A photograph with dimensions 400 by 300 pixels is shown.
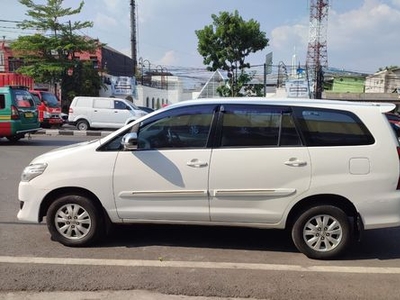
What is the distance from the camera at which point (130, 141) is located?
16.1ft

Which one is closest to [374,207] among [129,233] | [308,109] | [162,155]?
[308,109]

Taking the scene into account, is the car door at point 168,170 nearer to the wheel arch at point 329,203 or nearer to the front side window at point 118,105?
the wheel arch at point 329,203

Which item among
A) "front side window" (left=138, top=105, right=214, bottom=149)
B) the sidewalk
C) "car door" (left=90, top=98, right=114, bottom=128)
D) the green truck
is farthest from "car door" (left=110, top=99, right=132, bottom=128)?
the sidewalk

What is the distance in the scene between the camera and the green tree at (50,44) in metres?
32.3

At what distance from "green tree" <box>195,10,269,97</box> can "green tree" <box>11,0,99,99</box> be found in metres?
8.78

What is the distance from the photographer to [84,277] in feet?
14.3

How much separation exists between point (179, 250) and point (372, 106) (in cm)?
261

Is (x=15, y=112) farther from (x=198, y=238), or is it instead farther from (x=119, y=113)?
(x=198, y=238)

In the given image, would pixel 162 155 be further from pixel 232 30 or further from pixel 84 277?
pixel 232 30

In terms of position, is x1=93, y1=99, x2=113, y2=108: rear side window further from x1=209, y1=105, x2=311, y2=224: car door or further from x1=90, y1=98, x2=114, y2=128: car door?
x1=209, y1=105, x2=311, y2=224: car door

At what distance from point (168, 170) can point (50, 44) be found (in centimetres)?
3021

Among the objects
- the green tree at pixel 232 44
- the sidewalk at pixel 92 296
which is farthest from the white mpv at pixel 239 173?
the green tree at pixel 232 44

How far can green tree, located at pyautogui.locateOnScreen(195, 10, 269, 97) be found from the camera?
29.4 metres

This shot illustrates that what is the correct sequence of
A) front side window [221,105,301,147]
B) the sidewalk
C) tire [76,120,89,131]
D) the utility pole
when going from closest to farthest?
the sidewalk
front side window [221,105,301,147]
tire [76,120,89,131]
the utility pole
